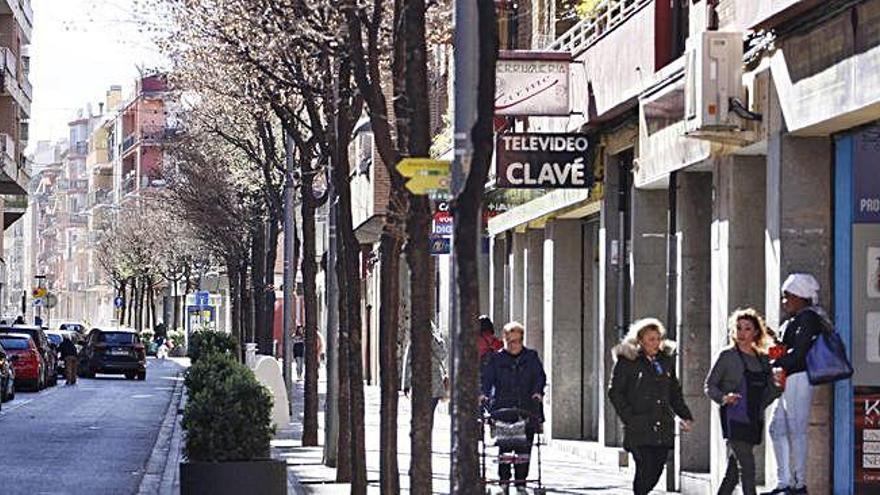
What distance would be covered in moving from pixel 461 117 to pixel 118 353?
5396 cm

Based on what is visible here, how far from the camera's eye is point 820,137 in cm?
1670

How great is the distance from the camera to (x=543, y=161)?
2459cm

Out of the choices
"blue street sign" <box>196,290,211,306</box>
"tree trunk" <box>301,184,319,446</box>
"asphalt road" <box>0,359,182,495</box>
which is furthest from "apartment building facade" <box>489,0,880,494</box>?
"blue street sign" <box>196,290,211,306</box>

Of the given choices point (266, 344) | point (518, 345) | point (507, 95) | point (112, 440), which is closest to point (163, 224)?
point (266, 344)

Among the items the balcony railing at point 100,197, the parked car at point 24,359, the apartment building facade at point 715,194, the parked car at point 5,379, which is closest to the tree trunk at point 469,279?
the apartment building facade at point 715,194

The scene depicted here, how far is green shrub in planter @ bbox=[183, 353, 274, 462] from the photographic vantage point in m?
16.6

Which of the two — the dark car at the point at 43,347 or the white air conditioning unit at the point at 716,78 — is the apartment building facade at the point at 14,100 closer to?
the dark car at the point at 43,347

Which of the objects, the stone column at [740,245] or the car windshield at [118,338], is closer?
the stone column at [740,245]

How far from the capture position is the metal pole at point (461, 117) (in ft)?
33.3

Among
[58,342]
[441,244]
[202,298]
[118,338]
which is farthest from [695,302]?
[58,342]

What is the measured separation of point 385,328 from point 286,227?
2106cm

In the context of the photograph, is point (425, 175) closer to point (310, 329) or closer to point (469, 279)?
point (469, 279)

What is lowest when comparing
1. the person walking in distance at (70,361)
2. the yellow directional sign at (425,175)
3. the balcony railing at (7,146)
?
the person walking in distance at (70,361)

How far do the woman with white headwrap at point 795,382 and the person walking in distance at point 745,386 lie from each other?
165 mm
